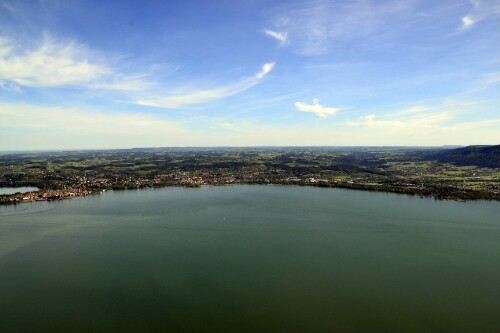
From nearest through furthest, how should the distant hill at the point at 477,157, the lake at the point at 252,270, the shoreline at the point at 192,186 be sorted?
the lake at the point at 252,270 → the shoreline at the point at 192,186 → the distant hill at the point at 477,157

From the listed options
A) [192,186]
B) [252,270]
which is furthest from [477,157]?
[252,270]

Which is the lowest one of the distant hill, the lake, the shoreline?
the lake

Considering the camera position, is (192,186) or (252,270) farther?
(192,186)

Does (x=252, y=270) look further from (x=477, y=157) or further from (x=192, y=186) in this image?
(x=477, y=157)

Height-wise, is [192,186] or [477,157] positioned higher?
[477,157]

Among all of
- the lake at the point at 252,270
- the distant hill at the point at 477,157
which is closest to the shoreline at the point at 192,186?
the lake at the point at 252,270

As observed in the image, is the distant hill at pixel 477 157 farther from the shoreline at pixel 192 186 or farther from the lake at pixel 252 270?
the lake at pixel 252 270

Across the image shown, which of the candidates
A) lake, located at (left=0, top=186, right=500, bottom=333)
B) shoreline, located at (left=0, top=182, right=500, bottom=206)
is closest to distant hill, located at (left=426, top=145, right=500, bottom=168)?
shoreline, located at (left=0, top=182, right=500, bottom=206)

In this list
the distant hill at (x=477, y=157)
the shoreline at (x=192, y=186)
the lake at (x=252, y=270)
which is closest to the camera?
the lake at (x=252, y=270)

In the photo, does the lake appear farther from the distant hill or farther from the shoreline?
the distant hill
